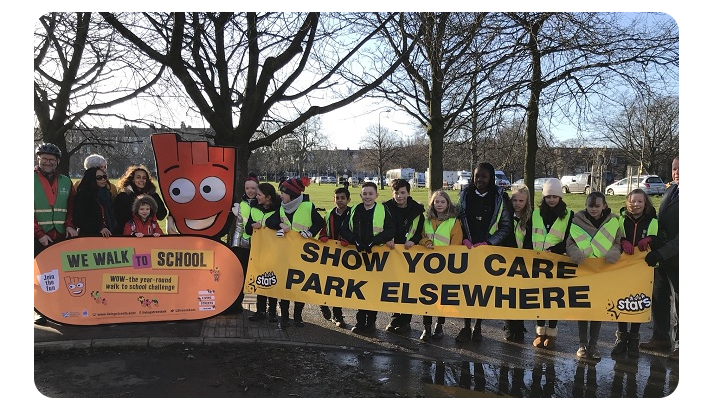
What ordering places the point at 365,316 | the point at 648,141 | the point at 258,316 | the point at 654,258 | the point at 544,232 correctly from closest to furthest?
1. the point at 654,258
2. the point at 544,232
3. the point at 365,316
4. the point at 258,316
5. the point at 648,141

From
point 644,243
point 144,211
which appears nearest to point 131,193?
point 144,211

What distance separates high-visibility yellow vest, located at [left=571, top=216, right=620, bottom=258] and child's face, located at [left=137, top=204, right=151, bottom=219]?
15.7 feet

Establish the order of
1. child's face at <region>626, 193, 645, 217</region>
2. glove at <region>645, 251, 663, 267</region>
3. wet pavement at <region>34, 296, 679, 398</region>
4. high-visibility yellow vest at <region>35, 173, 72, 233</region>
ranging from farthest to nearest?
1. high-visibility yellow vest at <region>35, 173, 72, 233</region>
2. child's face at <region>626, 193, 645, 217</region>
3. glove at <region>645, 251, 663, 267</region>
4. wet pavement at <region>34, 296, 679, 398</region>

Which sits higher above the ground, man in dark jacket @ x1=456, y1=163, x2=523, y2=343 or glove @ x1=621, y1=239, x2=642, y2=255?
man in dark jacket @ x1=456, y1=163, x2=523, y2=343

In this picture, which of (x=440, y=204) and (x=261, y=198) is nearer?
(x=440, y=204)

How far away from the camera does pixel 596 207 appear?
4984 mm

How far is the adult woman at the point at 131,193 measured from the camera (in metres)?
5.69

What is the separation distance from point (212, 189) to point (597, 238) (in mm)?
4444

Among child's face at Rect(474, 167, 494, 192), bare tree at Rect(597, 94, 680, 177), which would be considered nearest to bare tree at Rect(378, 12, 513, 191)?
child's face at Rect(474, 167, 494, 192)

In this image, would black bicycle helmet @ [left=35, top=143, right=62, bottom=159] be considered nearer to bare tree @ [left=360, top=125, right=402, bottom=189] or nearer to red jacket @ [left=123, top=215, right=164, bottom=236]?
red jacket @ [left=123, top=215, right=164, bottom=236]

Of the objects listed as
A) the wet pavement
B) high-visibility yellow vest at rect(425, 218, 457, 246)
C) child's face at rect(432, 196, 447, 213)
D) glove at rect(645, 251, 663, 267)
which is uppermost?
child's face at rect(432, 196, 447, 213)

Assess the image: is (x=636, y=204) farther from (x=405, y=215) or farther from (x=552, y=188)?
(x=405, y=215)

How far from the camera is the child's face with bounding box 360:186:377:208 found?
5.50 metres

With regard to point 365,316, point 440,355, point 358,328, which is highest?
point 365,316
